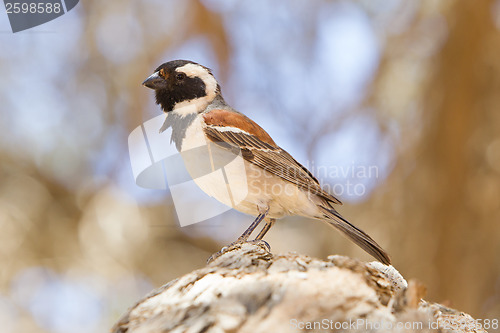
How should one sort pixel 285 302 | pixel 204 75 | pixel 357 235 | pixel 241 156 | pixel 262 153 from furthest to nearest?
1. pixel 204 75
2. pixel 262 153
3. pixel 241 156
4. pixel 357 235
5. pixel 285 302

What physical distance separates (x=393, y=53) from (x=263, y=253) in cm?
399

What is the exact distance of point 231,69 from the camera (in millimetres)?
5969

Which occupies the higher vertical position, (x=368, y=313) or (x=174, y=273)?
(x=174, y=273)

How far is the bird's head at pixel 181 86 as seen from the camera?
11.7 feet

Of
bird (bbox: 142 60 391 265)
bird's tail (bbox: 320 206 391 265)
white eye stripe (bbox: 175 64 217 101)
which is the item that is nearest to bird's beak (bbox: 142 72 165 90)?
bird (bbox: 142 60 391 265)

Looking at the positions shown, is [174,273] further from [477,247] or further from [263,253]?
[263,253]

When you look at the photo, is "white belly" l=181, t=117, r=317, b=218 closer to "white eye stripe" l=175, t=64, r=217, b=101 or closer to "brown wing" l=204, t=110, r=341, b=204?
"brown wing" l=204, t=110, r=341, b=204

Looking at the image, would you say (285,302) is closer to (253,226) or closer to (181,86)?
(253,226)

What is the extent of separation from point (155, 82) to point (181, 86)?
0.20 metres

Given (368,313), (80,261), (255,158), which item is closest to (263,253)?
(368,313)

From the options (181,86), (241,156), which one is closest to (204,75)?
(181,86)

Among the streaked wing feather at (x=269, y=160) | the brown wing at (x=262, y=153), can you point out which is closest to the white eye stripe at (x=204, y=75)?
the brown wing at (x=262, y=153)

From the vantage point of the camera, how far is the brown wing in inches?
135

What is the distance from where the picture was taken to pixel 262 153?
3592 millimetres
